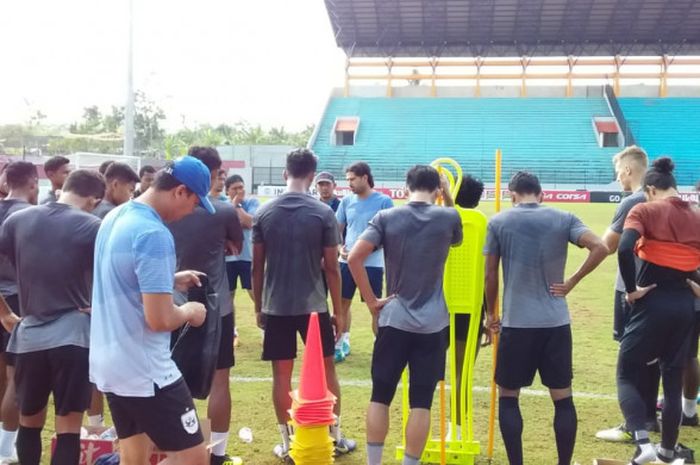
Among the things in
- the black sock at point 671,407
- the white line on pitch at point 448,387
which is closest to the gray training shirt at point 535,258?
the black sock at point 671,407

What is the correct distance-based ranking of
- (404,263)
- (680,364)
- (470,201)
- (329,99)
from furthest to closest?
(329,99) < (470,201) < (680,364) < (404,263)

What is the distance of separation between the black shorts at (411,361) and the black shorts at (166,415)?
4.89ft

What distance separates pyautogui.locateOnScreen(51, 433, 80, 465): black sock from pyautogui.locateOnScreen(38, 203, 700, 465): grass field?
1240mm

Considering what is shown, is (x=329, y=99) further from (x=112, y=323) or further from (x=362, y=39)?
(x=112, y=323)

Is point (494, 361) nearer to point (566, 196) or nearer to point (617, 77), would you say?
point (566, 196)

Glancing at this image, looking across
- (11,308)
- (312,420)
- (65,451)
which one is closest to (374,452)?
(312,420)

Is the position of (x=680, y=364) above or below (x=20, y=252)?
below

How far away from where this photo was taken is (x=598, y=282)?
13.9 m

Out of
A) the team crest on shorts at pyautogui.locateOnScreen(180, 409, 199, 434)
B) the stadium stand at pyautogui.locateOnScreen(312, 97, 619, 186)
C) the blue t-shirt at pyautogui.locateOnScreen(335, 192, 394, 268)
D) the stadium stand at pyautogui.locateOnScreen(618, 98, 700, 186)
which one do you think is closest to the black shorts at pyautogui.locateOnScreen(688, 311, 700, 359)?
the blue t-shirt at pyautogui.locateOnScreen(335, 192, 394, 268)

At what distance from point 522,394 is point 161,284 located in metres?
4.42

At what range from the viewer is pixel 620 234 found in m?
5.36

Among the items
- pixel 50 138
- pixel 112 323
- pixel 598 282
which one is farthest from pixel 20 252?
pixel 50 138

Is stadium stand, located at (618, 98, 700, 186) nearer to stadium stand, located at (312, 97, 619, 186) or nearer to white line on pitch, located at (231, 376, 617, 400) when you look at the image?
stadium stand, located at (312, 97, 619, 186)

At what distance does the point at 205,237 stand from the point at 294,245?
2.04 ft
